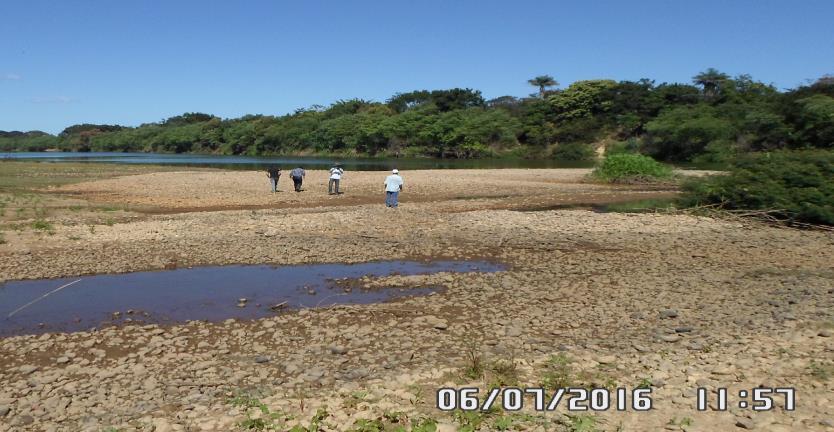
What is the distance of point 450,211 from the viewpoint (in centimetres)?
2431

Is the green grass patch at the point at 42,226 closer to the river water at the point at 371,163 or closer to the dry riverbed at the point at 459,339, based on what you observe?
the dry riverbed at the point at 459,339

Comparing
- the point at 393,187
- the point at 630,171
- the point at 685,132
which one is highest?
the point at 685,132

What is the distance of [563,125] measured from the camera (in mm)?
99312

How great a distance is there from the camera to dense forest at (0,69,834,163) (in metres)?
64.8

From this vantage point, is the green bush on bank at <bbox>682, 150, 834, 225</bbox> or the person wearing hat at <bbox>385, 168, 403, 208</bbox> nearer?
the green bush on bank at <bbox>682, 150, 834, 225</bbox>

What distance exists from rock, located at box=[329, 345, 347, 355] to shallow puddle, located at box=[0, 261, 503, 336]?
257cm

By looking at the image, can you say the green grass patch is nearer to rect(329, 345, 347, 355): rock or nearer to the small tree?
rect(329, 345, 347, 355): rock

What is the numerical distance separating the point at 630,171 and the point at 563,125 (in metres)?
61.3

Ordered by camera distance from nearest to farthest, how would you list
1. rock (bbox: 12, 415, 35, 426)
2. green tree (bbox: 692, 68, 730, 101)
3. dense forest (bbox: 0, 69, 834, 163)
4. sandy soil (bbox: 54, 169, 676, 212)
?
rock (bbox: 12, 415, 35, 426), sandy soil (bbox: 54, 169, 676, 212), dense forest (bbox: 0, 69, 834, 163), green tree (bbox: 692, 68, 730, 101)

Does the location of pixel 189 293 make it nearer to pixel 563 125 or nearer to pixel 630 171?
pixel 630 171

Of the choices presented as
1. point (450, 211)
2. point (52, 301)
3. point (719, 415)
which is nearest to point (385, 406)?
point (719, 415)

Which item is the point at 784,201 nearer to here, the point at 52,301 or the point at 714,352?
the point at 714,352
